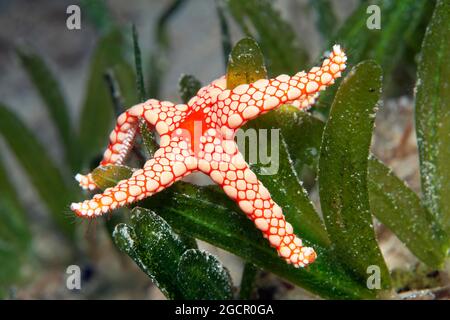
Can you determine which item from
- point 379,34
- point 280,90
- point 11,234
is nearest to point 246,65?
point 280,90

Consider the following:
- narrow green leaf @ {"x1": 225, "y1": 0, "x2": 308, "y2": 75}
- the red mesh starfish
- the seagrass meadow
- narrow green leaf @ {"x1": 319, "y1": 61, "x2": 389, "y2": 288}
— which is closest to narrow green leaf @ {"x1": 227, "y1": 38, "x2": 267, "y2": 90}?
the seagrass meadow

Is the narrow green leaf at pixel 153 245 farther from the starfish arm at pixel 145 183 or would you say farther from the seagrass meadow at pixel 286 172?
the starfish arm at pixel 145 183

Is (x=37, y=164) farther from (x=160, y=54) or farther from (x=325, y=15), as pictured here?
(x=325, y=15)

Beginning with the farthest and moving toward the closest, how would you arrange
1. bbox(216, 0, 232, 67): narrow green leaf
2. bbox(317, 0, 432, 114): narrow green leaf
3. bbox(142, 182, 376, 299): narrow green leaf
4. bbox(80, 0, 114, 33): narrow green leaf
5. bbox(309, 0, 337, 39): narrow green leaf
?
bbox(80, 0, 114, 33): narrow green leaf < bbox(309, 0, 337, 39): narrow green leaf < bbox(216, 0, 232, 67): narrow green leaf < bbox(317, 0, 432, 114): narrow green leaf < bbox(142, 182, 376, 299): narrow green leaf

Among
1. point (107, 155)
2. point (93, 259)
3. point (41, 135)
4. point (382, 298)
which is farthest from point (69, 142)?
point (382, 298)

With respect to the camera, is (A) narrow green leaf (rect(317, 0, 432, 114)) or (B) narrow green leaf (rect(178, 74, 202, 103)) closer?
(B) narrow green leaf (rect(178, 74, 202, 103))

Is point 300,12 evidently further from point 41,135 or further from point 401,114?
point 41,135

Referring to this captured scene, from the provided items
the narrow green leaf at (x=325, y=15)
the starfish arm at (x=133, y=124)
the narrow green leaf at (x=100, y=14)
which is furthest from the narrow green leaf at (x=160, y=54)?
the starfish arm at (x=133, y=124)

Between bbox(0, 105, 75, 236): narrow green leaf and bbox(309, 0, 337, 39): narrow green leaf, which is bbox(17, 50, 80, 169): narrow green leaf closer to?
bbox(0, 105, 75, 236): narrow green leaf
